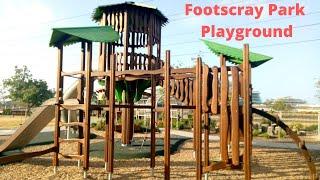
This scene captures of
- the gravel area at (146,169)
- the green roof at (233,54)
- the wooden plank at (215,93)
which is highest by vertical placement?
the green roof at (233,54)

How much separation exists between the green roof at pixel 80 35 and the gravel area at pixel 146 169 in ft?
10.9

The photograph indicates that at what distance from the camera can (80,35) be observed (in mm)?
8438

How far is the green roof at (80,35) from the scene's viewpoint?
27.7ft

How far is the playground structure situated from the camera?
6.26m

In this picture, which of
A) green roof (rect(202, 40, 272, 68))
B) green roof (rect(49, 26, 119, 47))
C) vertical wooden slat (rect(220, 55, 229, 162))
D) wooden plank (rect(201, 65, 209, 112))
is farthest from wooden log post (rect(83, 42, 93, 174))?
green roof (rect(202, 40, 272, 68))

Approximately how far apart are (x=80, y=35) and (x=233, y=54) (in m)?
4.68

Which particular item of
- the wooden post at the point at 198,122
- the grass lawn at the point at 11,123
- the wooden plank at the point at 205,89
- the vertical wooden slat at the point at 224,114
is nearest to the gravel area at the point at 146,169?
the wooden post at the point at 198,122

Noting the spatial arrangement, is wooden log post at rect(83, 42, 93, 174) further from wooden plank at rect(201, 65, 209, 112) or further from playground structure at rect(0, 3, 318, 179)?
wooden plank at rect(201, 65, 209, 112)

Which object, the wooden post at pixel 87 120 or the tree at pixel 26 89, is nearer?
the wooden post at pixel 87 120

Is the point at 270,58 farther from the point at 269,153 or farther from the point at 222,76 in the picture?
the point at 222,76

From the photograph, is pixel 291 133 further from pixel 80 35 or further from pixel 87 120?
pixel 80 35

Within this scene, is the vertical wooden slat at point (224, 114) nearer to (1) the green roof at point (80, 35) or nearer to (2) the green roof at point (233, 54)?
(1) the green roof at point (80, 35)

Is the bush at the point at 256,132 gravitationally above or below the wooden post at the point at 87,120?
below

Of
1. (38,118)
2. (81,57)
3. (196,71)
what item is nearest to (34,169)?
(38,118)
